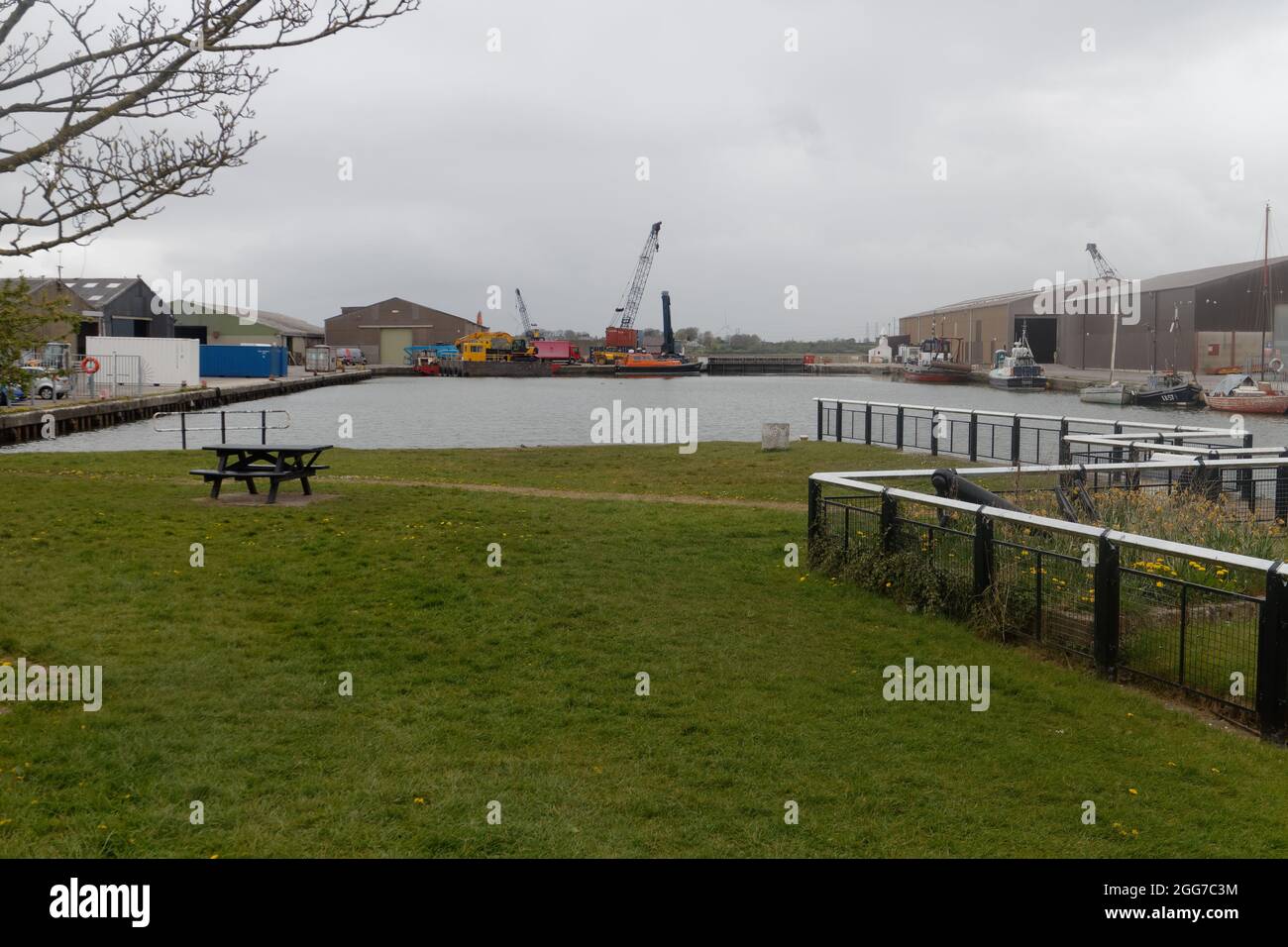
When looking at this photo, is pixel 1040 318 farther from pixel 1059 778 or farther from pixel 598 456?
pixel 1059 778

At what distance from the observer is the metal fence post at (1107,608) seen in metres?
9.30

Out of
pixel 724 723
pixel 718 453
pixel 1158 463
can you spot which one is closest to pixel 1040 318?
pixel 718 453

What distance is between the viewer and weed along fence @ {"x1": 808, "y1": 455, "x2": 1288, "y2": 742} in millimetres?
8492

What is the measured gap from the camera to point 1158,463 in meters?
14.9

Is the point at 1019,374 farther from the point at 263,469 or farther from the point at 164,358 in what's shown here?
the point at 263,469

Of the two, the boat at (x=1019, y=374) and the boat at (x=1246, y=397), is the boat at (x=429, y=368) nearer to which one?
the boat at (x=1019, y=374)

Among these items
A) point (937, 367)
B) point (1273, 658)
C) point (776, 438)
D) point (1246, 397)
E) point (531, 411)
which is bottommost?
point (1273, 658)

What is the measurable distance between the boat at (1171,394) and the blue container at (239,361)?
6662 cm

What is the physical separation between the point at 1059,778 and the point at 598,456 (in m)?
19.8

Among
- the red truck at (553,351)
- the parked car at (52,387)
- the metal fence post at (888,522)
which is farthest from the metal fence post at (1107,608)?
Answer: the red truck at (553,351)

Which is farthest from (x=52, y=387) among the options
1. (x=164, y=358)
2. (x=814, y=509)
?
(x=814, y=509)

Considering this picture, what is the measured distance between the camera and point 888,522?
1212 cm

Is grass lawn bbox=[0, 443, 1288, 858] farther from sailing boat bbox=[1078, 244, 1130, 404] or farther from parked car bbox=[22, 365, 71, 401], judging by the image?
sailing boat bbox=[1078, 244, 1130, 404]

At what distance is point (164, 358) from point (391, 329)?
9460 cm
